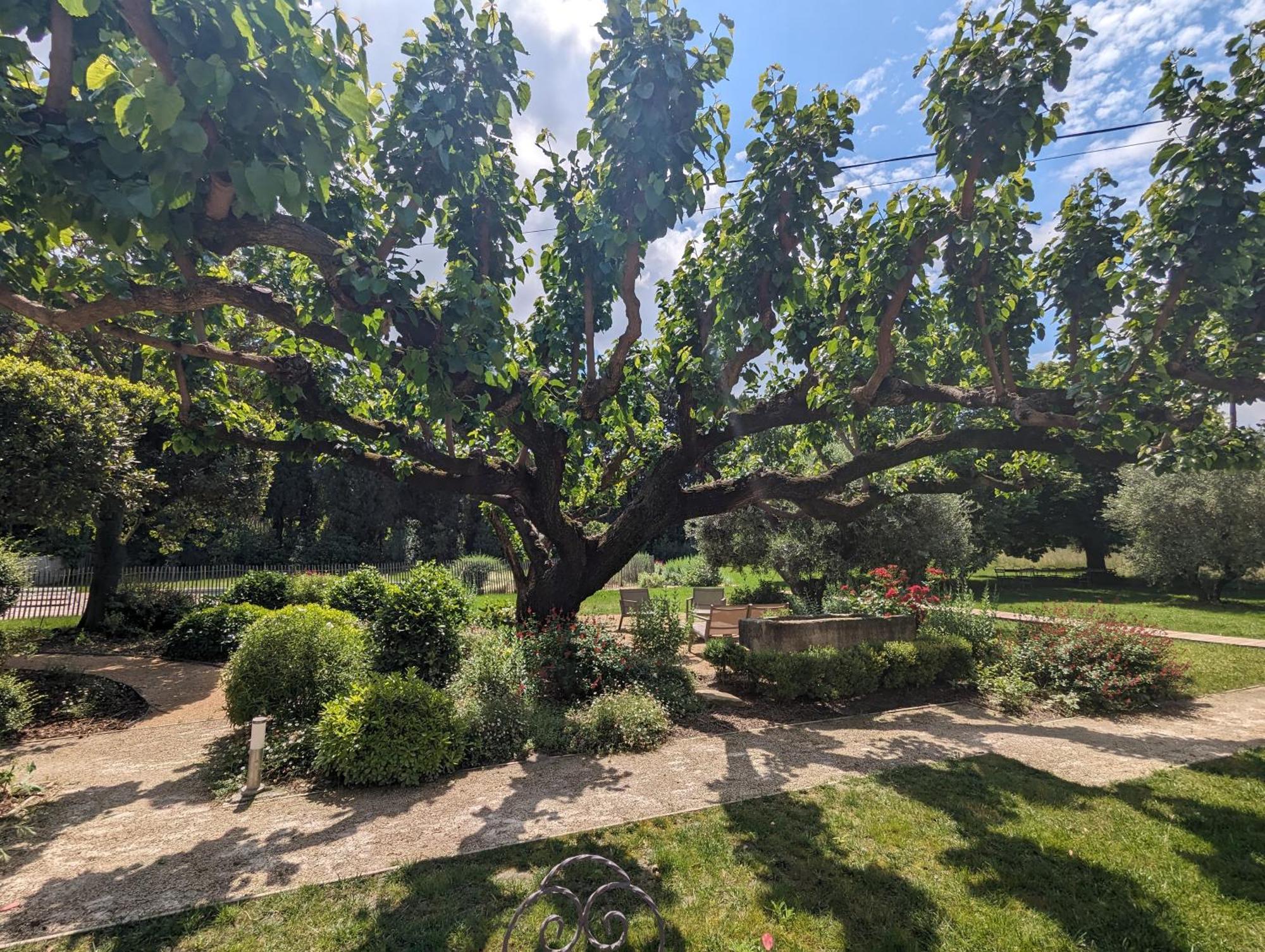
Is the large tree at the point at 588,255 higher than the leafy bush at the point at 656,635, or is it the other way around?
the large tree at the point at 588,255

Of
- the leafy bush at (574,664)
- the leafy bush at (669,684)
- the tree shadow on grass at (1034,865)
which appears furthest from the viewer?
the leafy bush at (574,664)

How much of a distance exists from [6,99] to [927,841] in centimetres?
699

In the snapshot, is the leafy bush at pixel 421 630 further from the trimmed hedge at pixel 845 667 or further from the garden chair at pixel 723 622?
the garden chair at pixel 723 622

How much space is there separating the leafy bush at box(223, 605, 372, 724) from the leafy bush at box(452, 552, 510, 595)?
53.7 ft

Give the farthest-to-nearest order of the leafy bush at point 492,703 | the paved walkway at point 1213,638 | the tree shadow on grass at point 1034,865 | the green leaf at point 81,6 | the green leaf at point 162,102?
the paved walkway at point 1213,638
the leafy bush at point 492,703
the tree shadow on grass at point 1034,865
the green leaf at point 162,102
the green leaf at point 81,6

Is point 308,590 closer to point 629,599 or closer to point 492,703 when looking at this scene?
point 629,599

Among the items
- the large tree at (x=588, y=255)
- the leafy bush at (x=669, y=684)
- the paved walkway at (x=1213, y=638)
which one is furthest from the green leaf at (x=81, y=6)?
the paved walkway at (x=1213, y=638)

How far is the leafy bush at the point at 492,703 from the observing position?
5.66 m

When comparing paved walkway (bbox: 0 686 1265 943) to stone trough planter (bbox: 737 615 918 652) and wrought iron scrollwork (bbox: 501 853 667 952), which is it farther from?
stone trough planter (bbox: 737 615 918 652)

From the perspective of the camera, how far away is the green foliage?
8.06 metres

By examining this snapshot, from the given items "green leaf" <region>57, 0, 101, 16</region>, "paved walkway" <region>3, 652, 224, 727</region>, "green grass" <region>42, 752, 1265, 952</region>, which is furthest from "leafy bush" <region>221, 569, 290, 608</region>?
"green leaf" <region>57, 0, 101, 16</region>

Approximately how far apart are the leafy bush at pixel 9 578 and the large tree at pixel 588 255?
18.2ft

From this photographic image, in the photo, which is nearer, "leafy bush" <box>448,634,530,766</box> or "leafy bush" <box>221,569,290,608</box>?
"leafy bush" <box>448,634,530,766</box>

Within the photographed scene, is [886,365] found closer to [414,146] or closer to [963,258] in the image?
[963,258]
